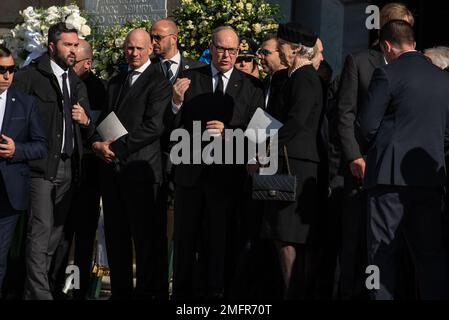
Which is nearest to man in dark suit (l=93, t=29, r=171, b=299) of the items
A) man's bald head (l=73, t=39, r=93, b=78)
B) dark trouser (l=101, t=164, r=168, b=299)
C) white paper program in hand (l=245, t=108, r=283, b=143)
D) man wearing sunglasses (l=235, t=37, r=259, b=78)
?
dark trouser (l=101, t=164, r=168, b=299)

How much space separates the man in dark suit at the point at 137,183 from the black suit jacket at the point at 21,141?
59cm

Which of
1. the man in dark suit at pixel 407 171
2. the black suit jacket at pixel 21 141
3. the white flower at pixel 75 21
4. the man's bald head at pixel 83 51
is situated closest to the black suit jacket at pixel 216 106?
the black suit jacket at pixel 21 141

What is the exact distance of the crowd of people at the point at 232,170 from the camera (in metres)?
7.50

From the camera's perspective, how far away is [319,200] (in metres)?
8.46

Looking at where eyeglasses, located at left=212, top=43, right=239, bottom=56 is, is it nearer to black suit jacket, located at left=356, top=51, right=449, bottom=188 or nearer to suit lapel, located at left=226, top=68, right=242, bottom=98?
suit lapel, located at left=226, top=68, right=242, bottom=98

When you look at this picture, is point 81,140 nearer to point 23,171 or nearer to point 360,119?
point 23,171

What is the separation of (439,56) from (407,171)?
166cm

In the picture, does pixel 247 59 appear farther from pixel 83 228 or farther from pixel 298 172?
pixel 298 172

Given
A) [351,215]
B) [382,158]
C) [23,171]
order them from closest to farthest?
[382,158]
[351,215]
[23,171]

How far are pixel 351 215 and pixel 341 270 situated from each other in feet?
1.34

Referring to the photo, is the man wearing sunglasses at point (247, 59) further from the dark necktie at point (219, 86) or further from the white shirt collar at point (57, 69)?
the white shirt collar at point (57, 69)

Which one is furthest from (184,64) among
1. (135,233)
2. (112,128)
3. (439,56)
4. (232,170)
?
(439,56)

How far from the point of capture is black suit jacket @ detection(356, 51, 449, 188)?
7477mm
